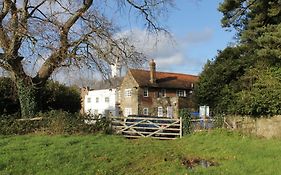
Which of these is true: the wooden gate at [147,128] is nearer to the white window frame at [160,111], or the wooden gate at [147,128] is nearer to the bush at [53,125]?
the bush at [53,125]

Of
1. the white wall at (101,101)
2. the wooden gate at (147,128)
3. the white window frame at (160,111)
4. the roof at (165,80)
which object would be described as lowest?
the wooden gate at (147,128)

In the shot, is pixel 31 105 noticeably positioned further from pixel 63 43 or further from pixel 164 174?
pixel 164 174

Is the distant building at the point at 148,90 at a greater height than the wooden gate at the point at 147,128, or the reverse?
the distant building at the point at 148,90

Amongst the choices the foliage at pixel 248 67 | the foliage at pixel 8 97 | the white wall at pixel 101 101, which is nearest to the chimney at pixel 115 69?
the foliage at pixel 8 97

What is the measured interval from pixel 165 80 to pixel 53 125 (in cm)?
4721

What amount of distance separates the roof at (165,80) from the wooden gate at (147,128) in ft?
133

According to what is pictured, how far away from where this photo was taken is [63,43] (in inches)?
1133

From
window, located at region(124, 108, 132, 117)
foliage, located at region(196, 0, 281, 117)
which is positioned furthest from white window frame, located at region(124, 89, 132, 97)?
foliage, located at region(196, 0, 281, 117)

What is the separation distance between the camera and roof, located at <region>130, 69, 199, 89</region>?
70125 millimetres

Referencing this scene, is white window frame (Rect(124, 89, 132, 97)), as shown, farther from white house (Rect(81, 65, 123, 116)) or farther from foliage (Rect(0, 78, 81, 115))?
foliage (Rect(0, 78, 81, 115))

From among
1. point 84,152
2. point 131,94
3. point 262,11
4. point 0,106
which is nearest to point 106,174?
point 84,152

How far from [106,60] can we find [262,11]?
14.7m

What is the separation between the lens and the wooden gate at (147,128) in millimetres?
27656

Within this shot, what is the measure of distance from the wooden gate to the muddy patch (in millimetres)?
11389
